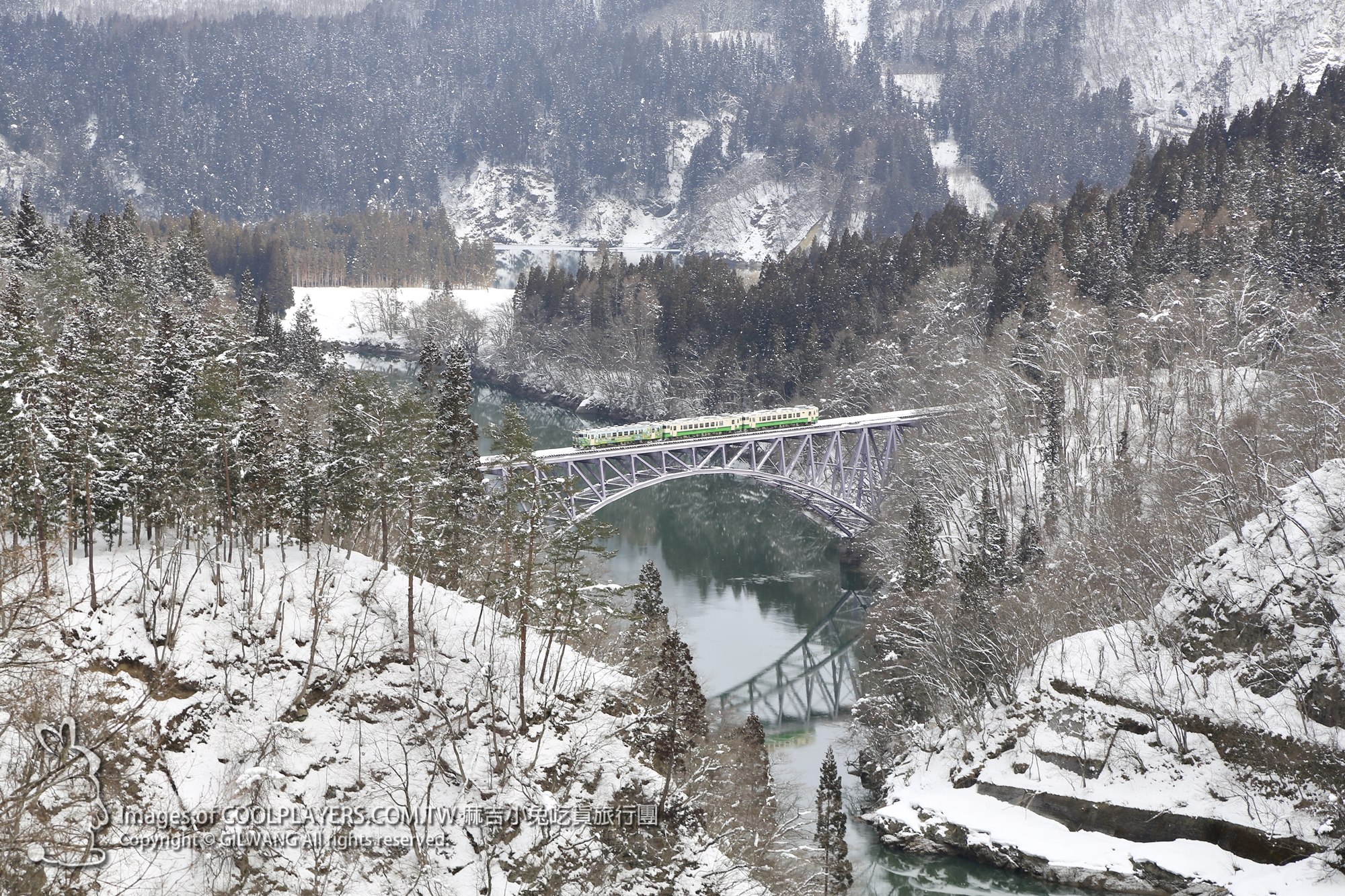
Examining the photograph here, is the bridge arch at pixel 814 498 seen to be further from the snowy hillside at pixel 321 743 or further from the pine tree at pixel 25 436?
the pine tree at pixel 25 436

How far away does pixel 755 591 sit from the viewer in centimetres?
6078

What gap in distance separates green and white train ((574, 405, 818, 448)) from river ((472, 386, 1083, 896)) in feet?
20.0

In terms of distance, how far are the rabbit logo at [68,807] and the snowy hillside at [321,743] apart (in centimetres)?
9

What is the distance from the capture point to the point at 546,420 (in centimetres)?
10038

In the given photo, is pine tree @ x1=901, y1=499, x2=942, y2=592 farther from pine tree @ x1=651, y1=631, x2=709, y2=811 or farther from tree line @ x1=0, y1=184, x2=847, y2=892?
pine tree @ x1=651, y1=631, x2=709, y2=811

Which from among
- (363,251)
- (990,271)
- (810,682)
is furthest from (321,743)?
(363,251)

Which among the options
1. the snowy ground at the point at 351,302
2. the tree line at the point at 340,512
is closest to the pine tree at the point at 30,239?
the tree line at the point at 340,512

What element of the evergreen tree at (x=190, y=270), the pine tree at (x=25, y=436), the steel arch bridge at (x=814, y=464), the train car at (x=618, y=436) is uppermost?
the evergreen tree at (x=190, y=270)

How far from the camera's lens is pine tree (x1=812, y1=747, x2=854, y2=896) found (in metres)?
30.2

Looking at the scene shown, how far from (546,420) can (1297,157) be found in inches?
2553

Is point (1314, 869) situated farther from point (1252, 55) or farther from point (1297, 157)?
point (1252, 55)

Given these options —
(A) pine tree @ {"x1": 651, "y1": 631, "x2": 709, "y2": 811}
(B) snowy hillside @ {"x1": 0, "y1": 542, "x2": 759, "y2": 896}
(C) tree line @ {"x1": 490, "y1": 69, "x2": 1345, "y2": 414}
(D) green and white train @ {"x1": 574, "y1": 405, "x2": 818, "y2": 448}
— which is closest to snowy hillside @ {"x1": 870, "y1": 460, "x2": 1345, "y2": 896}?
(A) pine tree @ {"x1": 651, "y1": 631, "x2": 709, "y2": 811}

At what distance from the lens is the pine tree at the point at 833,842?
30.2 m

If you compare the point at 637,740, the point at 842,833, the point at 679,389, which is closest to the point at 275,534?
the point at 637,740
